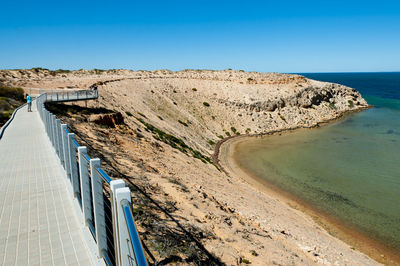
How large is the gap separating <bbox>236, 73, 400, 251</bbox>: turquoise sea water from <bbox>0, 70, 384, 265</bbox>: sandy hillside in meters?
3.09

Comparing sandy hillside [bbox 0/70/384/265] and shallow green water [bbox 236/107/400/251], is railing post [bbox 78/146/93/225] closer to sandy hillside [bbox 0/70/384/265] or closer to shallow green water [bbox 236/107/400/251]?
sandy hillside [bbox 0/70/384/265]

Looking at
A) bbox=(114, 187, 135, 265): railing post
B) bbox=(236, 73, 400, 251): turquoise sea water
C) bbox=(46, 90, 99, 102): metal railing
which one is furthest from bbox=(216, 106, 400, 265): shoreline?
bbox=(114, 187, 135, 265): railing post

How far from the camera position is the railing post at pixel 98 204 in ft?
12.8

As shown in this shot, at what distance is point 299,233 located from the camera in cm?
1309

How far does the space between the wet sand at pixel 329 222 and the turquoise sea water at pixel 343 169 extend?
0.63 m

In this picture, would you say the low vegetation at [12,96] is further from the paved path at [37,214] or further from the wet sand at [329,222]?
the wet sand at [329,222]

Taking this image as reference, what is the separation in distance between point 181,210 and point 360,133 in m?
44.8

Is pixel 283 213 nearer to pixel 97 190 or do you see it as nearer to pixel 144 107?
pixel 97 190

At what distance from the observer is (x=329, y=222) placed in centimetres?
1717

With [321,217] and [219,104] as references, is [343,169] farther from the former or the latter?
[219,104]

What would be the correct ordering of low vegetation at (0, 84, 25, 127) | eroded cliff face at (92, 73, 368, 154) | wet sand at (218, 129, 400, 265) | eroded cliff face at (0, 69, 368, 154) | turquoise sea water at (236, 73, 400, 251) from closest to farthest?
wet sand at (218, 129, 400, 265)
turquoise sea water at (236, 73, 400, 251)
low vegetation at (0, 84, 25, 127)
eroded cliff face at (92, 73, 368, 154)
eroded cliff face at (0, 69, 368, 154)

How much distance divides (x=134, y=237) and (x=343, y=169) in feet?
97.7

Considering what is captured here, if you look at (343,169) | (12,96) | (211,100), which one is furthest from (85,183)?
(211,100)

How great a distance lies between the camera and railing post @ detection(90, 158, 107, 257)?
3.91 metres
